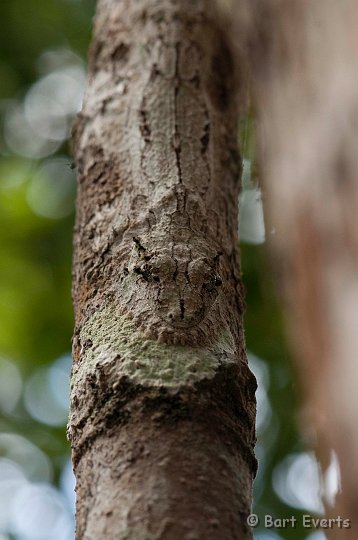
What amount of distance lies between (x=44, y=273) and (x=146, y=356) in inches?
84.2

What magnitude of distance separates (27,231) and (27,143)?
0.42m

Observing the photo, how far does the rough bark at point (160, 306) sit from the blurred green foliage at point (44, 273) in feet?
4.52

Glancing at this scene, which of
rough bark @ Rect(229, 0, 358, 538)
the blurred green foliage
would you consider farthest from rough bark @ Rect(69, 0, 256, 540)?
the blurred green foliage

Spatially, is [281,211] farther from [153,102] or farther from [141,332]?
[153,102]

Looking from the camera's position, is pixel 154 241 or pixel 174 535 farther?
pixel 154 241

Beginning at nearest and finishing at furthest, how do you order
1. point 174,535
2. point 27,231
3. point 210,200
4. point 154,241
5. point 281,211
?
point 281,211, point 174,535, point 154,241, point 210,200, point 27,231

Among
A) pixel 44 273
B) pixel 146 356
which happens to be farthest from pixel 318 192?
pixel 44 273

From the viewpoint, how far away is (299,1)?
2.13ft

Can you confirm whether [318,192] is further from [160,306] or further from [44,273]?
[44,273]

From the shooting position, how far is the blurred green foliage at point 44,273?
297 cm

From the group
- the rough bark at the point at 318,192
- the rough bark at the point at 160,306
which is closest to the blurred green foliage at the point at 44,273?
the rough bark at the point at 160,306

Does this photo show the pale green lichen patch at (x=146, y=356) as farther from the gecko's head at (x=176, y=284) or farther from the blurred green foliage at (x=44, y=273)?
the blurred green foliage at (x=44, y=273)

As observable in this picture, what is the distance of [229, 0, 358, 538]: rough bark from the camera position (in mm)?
544

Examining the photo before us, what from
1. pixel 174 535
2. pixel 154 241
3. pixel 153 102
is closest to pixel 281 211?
pixel 174 535
